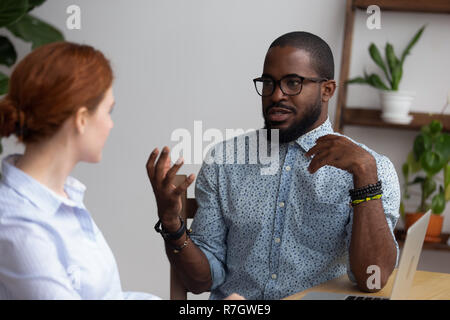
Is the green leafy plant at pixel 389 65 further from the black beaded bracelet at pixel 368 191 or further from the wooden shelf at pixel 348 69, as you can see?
the black beaded bracelet at pixel 368 191

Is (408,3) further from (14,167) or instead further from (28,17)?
(14,167)

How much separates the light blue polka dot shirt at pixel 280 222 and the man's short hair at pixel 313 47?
0.16m

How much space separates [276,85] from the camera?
149cm

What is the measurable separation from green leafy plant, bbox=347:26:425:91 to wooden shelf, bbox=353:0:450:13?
92 millimetres

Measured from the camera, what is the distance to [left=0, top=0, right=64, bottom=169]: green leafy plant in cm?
230

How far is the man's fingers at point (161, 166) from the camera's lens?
115 cm

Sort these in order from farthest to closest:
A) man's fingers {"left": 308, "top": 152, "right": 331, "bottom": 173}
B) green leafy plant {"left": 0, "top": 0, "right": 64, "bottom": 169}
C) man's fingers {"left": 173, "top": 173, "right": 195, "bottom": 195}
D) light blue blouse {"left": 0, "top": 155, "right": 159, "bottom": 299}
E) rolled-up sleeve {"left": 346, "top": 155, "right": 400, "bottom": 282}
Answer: green leafy plant {"left": 0, "top": 0, "right": 64, "bottom": 169}, rolled-up sleeve {"left": 346, "top": 155, "right": 400, "bottom": 282}, man's fingers {"left": 308, "top": 152, "right": 331, "bottom": 173}, man's fingers {"left": 173, "top": 173, "right": 195, "bottom": 195}, light blue blouse {"left": 0, "top": 155, "right": 159, "bottom": 299}

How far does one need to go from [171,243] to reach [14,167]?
0.57 meters

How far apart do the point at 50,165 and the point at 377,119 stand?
1.88 m

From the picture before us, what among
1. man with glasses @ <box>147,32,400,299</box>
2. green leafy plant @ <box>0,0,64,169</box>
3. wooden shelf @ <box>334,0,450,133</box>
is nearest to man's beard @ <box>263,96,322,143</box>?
man with glasses @ <box>147,32,400,299</box>

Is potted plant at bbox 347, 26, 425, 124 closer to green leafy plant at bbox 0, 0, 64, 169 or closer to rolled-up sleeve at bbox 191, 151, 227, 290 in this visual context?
rolled-up sleeve at bbox 191, 151, 227, 290

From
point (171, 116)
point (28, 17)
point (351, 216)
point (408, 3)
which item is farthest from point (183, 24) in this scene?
point (351, 216)

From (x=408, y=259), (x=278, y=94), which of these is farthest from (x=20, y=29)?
(x=408, y=259)

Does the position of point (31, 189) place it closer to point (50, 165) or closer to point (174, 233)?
point (50, 165)
